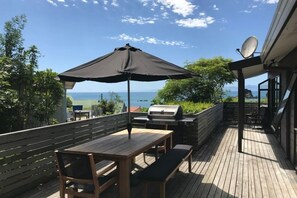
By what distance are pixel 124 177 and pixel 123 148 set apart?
0.45 metres

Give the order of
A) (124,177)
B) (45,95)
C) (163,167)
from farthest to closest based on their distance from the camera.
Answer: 1. (45,95)
2. (163,167)
3. (124,177)

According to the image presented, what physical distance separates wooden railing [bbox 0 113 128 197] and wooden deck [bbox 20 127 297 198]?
0.66 ft

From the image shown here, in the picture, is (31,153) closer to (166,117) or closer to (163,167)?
(163,167)

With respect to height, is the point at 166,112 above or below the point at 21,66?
below

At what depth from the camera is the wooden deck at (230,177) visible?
4156mm

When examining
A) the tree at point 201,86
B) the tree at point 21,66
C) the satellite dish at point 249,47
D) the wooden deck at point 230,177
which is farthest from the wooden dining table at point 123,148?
the tree at point 201,86

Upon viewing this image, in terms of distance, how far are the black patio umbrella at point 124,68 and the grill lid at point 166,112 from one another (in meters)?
2.20

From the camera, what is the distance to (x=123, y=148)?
371cm

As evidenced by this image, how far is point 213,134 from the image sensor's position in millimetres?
9633

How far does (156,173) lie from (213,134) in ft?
20.9

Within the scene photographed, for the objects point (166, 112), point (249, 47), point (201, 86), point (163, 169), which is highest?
point (249, 47)

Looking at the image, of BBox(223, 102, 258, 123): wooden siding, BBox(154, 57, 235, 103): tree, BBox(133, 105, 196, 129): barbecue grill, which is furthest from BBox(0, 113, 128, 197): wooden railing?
BBox(223, 102, 258, 123): wooden siding

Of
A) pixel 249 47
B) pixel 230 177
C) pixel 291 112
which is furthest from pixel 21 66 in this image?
pixel 291 112

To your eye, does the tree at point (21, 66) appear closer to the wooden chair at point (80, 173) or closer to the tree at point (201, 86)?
the wooden chair at point (80, 173)
